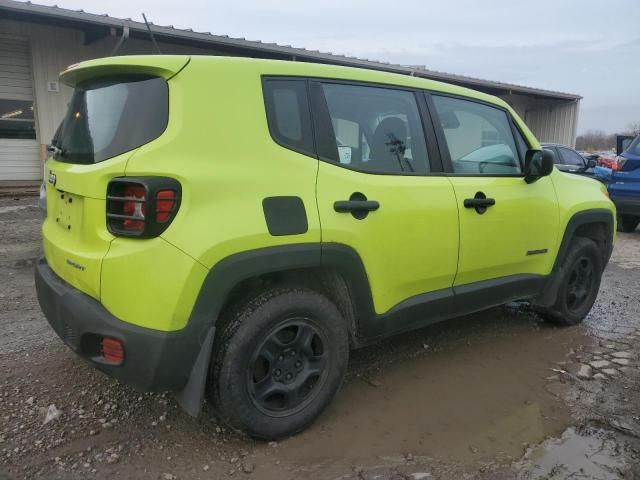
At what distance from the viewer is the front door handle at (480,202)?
323 cm

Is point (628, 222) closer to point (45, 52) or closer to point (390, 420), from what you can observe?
point (390, 420)

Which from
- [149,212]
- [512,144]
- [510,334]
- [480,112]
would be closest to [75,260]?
[149,212]

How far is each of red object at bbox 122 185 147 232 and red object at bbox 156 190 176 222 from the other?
6 centimetres

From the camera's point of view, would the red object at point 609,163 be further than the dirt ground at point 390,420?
Yes

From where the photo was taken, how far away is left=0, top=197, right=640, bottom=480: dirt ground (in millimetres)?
Result: 2443

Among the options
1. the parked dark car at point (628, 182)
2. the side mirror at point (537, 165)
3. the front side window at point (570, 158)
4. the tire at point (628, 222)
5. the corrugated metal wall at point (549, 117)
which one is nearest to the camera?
the side mirror at point (537, 165)

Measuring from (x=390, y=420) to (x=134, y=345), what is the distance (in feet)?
4.88

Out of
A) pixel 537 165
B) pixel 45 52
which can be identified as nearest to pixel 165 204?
pixel 537 165

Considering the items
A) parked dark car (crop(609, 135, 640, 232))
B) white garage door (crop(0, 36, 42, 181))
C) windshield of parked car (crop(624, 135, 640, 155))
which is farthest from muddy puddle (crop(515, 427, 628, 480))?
white garage door (crop(0, 36, 42, 181))

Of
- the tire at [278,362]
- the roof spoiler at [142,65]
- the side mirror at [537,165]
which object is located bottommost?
the tire at [278,362]

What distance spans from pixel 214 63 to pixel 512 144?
239 cm

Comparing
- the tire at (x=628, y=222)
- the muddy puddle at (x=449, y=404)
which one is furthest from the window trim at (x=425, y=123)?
the tire at (x=628, y=222)

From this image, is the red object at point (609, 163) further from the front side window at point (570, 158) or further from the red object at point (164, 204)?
the red object at point (164, 204)

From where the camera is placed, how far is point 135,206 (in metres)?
2.18
